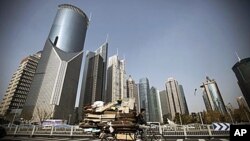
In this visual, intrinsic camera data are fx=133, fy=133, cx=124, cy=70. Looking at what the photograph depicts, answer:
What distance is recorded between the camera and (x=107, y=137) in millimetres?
6121

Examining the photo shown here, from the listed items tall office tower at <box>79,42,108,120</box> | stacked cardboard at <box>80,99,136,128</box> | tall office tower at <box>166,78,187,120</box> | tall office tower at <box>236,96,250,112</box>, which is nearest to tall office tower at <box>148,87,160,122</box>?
tall office tower at <box>166,78,187,120</box>

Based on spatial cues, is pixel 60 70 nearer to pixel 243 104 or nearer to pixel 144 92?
pixel 144 92

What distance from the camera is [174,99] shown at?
107m

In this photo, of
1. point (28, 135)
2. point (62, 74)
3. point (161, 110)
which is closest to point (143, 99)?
point (161, 110)

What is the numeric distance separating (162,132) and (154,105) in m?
141

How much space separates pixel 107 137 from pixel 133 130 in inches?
65.5

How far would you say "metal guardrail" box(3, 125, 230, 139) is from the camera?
1043cm

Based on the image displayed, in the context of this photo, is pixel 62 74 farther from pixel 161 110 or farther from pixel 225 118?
pixel 161 110

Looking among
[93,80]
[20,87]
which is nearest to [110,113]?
[20,87]

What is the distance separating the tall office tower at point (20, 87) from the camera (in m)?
81.1

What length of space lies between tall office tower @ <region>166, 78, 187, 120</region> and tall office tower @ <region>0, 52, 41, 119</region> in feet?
331

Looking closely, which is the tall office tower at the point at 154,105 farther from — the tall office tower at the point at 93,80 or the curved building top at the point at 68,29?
the curved building top at the point at 68,29

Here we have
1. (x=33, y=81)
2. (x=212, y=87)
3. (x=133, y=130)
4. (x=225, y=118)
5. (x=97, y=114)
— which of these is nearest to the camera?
(x=133, y=130)

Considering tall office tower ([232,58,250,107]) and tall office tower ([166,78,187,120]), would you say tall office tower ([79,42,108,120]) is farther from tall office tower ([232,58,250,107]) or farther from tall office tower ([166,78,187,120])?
tall office tower ([232,58,250,107])
